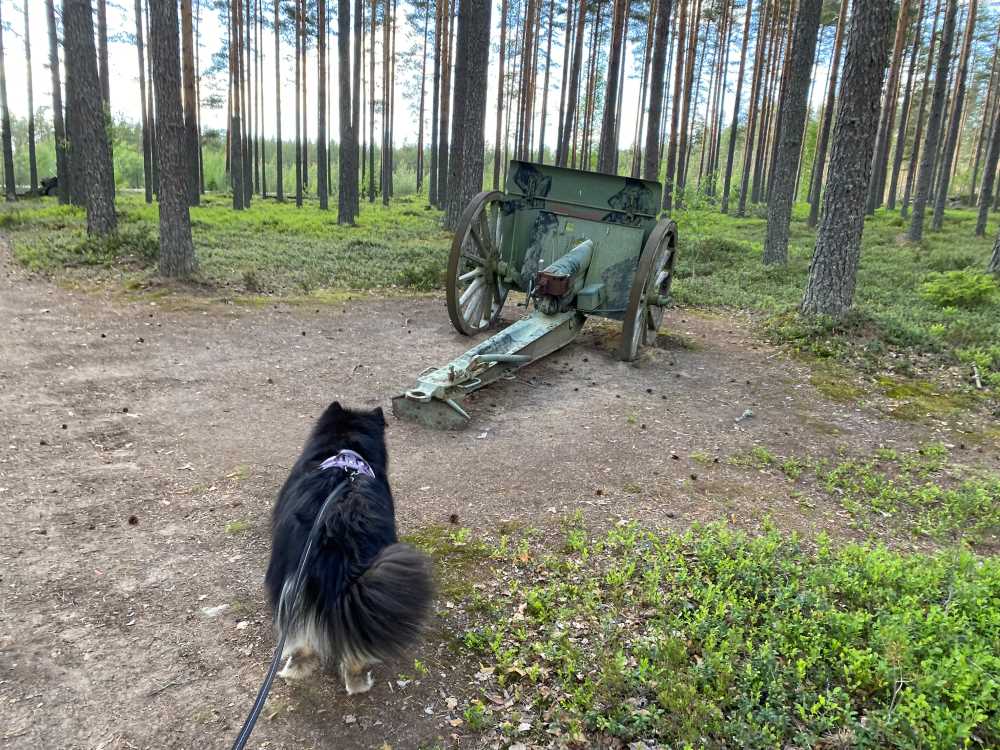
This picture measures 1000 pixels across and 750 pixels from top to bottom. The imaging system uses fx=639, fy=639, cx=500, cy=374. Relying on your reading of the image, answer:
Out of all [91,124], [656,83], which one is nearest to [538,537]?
[91,124]

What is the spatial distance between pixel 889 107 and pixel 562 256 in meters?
21.1

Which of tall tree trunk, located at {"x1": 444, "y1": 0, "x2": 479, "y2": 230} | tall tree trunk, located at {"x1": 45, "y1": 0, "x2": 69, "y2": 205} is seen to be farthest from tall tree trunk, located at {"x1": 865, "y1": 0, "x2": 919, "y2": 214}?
tall tree trunk, located at {"x1": 45, "y1": 0, "x2": 69, "y2": 205}

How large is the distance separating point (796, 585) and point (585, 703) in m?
1.26

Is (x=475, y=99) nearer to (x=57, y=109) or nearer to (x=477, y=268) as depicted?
(x=477, y=268)

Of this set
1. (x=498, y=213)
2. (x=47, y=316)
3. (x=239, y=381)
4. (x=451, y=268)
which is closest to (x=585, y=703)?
(x=239, y=381)

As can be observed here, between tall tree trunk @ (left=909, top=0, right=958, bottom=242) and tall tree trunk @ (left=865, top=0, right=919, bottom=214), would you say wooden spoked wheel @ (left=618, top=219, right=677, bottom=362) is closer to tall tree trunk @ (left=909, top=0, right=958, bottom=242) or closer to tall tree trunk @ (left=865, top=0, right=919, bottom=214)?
tall tree trunk @ (left=865, top=0, right=919, bottom=214)

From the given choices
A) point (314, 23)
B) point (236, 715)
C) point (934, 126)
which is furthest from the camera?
point (314, 23)

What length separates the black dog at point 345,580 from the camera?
2.18 m

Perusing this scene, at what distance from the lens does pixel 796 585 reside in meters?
3.09

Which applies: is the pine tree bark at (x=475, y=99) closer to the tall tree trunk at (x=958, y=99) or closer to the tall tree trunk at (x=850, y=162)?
the tall tree trunk at (x=850, y=162)

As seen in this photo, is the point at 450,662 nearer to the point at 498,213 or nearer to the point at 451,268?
the point at 451,268

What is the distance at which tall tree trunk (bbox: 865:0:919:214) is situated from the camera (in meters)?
17.2

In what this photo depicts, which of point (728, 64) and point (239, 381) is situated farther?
point (728, 64)

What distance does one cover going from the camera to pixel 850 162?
25.7ft
